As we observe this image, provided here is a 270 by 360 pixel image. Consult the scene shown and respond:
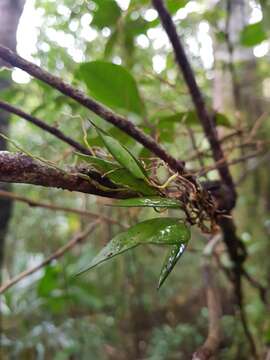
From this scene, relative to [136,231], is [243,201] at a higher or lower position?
Result: higher

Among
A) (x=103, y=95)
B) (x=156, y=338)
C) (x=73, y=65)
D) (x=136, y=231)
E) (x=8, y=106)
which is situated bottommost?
(x=156, y=338)

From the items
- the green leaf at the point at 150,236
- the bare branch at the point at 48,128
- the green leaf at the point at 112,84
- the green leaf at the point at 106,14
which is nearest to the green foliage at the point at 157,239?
the green leaf at the point at 150,236

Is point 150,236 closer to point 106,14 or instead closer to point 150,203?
point 150,203

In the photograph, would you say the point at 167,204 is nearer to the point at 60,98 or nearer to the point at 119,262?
the point at 60,98

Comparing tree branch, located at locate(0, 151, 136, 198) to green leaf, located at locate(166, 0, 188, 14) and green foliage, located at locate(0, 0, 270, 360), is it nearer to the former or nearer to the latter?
green foliage, located at locate(0, 0, 270, 360)

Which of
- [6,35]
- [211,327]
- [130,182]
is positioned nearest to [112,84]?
[130,182]

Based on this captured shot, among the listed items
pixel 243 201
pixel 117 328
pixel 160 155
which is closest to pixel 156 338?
pixel 117 328
